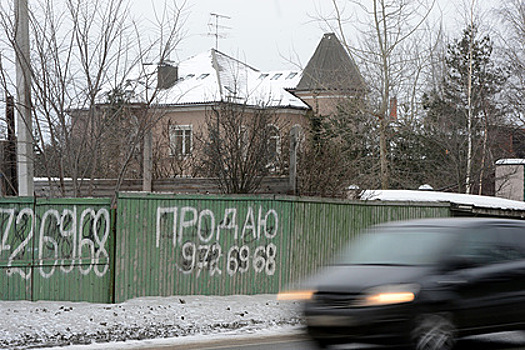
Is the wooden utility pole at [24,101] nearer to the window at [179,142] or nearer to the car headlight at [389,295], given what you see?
the car headlight at [389,295]

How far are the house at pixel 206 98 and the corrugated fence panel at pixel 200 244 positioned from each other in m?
2.15

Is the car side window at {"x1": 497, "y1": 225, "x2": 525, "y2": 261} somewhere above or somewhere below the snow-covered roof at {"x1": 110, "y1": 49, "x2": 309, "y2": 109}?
below

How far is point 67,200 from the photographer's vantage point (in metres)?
13.0

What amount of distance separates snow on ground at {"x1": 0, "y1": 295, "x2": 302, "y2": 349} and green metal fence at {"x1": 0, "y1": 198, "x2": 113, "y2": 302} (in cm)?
32

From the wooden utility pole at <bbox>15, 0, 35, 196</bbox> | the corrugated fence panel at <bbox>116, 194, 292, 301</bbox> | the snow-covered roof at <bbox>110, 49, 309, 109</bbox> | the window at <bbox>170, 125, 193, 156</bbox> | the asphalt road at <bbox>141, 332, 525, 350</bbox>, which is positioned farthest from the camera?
the snow-covered roof at <bbox>110, 49, 309, 109</bbox>

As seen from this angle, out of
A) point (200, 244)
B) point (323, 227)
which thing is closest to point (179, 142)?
point (323, 227)

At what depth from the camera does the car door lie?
816 cm

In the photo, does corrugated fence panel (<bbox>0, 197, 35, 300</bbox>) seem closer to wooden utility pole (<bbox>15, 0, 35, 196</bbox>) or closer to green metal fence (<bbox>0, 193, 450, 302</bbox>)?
green metal fence (<bbox>0, 193, 450, 302</bbox>)

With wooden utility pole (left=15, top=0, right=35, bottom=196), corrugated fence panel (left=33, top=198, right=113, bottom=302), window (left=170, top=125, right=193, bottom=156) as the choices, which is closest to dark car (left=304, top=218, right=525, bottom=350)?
corrugated fence panel (left=33, top=198, right=113, bottom=302)


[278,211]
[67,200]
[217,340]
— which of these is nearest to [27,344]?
[217,340]

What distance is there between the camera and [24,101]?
1302 centimetres

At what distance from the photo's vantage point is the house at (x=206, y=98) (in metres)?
16.0

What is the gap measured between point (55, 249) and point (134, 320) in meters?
2.26

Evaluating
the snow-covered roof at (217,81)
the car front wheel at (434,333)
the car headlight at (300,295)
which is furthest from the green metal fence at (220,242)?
the snow-covered roof at (217,81)
